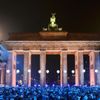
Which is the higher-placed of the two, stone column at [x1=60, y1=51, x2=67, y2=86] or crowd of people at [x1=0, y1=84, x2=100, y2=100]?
stone column at [x1=60, y1=51, x2=67, y2=86]

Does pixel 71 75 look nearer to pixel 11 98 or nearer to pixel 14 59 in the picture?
pixel 14 59

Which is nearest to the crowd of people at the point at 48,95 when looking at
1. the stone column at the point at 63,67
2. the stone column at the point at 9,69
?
the stone column at the point at 9,69

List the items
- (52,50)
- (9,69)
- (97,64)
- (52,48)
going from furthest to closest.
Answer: (52,50) → (97,64) → (52,48) → (9,69)

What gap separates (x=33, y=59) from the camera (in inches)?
5039

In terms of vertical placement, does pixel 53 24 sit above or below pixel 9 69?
above

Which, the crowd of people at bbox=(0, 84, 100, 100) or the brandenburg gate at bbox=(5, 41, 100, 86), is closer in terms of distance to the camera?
the crowd of people at bbox=(0, 84, 100, 100)

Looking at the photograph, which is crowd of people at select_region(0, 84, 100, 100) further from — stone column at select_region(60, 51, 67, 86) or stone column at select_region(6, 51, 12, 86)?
stone column at select_region(60, 51, 67, 86)

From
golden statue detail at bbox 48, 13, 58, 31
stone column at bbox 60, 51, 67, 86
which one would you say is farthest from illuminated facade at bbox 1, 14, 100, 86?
golden statue detail at bbox 48, 13, 58, 31

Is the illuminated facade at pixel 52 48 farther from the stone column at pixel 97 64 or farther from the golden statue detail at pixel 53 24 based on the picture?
the golden statue detail at pixel 53 24

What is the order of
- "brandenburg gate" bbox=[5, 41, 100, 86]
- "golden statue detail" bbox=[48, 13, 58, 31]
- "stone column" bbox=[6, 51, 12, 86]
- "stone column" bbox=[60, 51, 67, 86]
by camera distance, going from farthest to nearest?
"golden statue detail" bbox=[48, 13, 58, 31]
"stone column" bbox=[60, 51, 67, 86]
"brandenburg gate" bbox=[5, 41, 100, 86]
"stone column" bbox=[6, 51, 12, 86]

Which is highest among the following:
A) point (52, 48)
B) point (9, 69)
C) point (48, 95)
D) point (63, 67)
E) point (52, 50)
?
point (52, 48)

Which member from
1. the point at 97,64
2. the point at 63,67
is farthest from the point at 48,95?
the point at 97,64

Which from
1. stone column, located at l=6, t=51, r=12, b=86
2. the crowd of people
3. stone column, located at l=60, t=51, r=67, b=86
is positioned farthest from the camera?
stone column, located at l=60, t=51, r=67, b=86

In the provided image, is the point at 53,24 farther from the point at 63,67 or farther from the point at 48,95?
the point at 48,95
